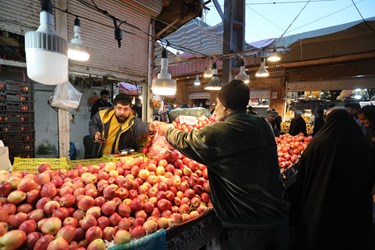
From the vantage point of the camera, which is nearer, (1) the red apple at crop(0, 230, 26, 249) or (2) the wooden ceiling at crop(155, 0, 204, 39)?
(1) the red apple at crop(0, 230, 26, 249)

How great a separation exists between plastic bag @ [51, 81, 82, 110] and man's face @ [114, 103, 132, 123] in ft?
3.64

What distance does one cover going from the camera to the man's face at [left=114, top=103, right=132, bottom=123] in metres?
3.46

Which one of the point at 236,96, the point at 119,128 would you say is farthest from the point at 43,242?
the point at 119,128

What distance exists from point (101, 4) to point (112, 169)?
389 cm

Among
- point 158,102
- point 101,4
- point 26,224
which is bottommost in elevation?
point 26,224

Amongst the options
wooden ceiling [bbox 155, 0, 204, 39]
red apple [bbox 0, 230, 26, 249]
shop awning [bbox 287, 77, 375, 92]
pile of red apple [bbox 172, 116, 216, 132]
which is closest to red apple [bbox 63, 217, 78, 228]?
red apple [bbox 0, 230, 26, 249]

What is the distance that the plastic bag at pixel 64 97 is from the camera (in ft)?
12.6

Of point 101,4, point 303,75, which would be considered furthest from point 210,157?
point 303,75

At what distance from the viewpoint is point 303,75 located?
11539 mm

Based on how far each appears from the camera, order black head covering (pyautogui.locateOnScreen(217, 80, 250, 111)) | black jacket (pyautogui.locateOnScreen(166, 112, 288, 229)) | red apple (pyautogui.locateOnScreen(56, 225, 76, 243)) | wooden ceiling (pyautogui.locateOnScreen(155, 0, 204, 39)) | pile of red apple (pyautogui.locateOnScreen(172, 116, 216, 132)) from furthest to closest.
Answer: wooden ceiling (pyautogui.locateOnScreen(155, 0, 204, 39)) → pile of red apple (pyautogui.locateOnScreen(172, 116, 216, 132)) → black head covering (pyautogui.locateOnScreen(217, 80, 250, 111)) → black jacket (pyautogui.locateOnScreen(166, 112, 288, 229)) → red apple (pyautogui.locateOnScreen(56, 225, 76, 243))

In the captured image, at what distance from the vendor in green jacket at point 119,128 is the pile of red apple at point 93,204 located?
1218 mm

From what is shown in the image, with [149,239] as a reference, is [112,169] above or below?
above

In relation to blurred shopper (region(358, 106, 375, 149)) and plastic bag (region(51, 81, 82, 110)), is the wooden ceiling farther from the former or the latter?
blurred shopper (region(358, 106, 375, 149))

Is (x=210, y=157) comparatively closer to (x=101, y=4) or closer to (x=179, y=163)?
(x=179, y=163)
